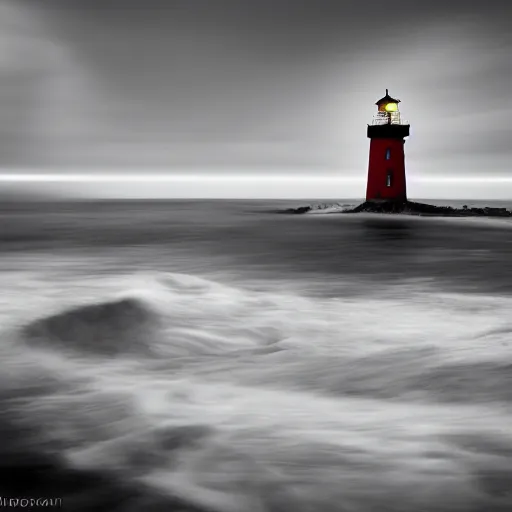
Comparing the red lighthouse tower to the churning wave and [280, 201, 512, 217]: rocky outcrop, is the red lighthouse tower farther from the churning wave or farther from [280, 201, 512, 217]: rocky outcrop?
the churning wave

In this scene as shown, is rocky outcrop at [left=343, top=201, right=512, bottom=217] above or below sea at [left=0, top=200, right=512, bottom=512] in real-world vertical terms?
above

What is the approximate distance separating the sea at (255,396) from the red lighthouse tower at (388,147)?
72.7 ft

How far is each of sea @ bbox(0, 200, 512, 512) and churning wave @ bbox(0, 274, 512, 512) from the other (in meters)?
0.02

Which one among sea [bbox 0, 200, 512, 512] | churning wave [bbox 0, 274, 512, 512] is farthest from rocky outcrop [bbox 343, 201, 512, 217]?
churning wave [bbox 0, 274, 512, 512]

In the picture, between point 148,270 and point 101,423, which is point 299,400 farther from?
point 148,270

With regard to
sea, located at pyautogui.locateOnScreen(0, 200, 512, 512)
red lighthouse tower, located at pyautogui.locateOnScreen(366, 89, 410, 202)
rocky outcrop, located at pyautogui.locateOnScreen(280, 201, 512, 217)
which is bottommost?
sea, located at pyautogui.locateOnScreen(0, 200, 512, 512)

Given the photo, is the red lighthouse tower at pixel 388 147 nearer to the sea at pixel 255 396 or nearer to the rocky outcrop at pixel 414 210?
the rocky outcrop at pixel 414 210

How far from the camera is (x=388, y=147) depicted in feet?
117

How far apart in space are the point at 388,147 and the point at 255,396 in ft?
102

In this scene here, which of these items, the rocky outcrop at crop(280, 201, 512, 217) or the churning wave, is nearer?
the churning wave

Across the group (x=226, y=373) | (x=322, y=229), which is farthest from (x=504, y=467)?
(x=322, y=229)

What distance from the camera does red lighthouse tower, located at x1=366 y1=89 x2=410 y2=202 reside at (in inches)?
1399

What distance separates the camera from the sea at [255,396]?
3.96 metres

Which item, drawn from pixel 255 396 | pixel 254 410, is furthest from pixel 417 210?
pixel 254 410
